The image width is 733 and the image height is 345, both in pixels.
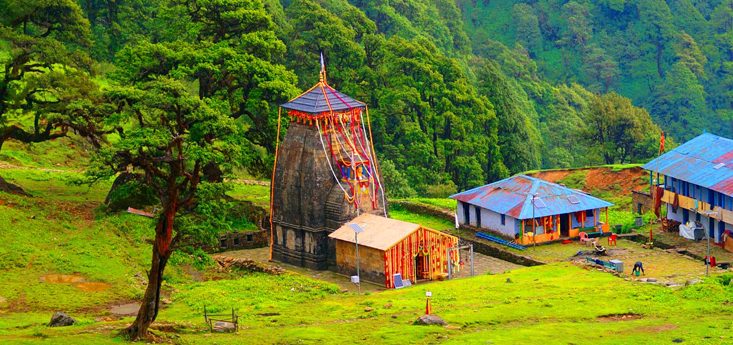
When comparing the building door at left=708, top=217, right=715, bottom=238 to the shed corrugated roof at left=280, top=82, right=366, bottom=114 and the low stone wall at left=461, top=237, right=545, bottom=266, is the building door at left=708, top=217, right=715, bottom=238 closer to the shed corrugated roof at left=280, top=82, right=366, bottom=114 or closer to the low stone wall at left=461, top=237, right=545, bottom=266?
the low stone wall at left=461, top=237, right=545, bottom=266

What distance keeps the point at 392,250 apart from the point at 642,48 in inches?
4820

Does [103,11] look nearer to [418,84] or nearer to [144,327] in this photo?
[418,84]

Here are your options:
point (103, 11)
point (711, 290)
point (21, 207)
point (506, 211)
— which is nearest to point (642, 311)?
point (711, 290)

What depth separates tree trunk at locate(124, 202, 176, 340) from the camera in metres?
49.1

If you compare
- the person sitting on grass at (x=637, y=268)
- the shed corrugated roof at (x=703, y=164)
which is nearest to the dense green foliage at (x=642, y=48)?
the shed corrugated roof at (x=703, y=164)

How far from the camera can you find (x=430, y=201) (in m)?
90.6

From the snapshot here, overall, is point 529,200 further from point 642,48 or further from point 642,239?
point 642,48

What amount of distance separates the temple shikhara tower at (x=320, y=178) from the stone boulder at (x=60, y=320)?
19.4 m

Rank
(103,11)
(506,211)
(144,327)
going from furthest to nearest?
(103,11) → (506,211) → (144,327)

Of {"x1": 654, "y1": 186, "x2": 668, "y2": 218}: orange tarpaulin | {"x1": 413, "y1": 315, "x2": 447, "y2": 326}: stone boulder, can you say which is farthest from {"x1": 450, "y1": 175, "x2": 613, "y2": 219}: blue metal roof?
{"x1": 413, "y1": 315, "x2": 447, "y2": 326}: stone boulder

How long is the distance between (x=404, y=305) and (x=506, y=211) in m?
17.6

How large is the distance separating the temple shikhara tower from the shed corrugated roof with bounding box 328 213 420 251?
132 centimetres

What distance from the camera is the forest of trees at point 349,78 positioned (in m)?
76.1

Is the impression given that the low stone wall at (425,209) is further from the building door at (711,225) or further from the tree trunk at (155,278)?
the tree trunk at (155,278)
